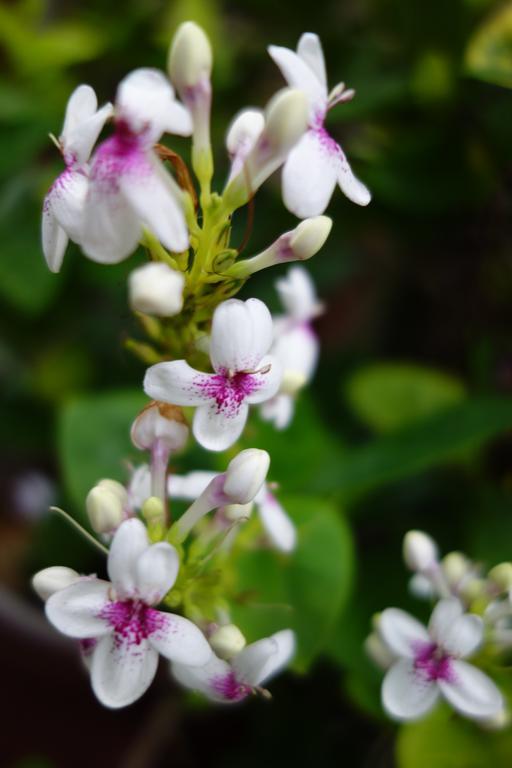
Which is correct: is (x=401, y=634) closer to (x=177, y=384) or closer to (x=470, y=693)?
(x=470, y=693)

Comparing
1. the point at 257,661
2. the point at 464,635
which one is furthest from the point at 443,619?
the point at 257,661

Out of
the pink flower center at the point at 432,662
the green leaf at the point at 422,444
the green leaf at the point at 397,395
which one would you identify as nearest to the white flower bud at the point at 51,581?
the pink flower center at the point at 432,662

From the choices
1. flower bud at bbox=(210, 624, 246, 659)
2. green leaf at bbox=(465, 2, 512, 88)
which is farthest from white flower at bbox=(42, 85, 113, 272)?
green leaf at bbox=(465, 2, 512, 88)

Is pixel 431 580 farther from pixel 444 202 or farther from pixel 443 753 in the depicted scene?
pixel 444 202

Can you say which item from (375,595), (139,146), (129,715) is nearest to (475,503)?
(375,595)

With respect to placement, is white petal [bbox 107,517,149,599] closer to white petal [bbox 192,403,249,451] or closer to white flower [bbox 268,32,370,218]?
white petal [bbox 192,403,249,451]

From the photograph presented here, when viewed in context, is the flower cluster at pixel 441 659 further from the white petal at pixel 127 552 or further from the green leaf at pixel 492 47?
the green leaf at pixel 492 47

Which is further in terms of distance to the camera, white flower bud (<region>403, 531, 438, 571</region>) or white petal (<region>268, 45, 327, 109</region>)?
white flower bud (<region>403, 531, 438, 571</region>)
